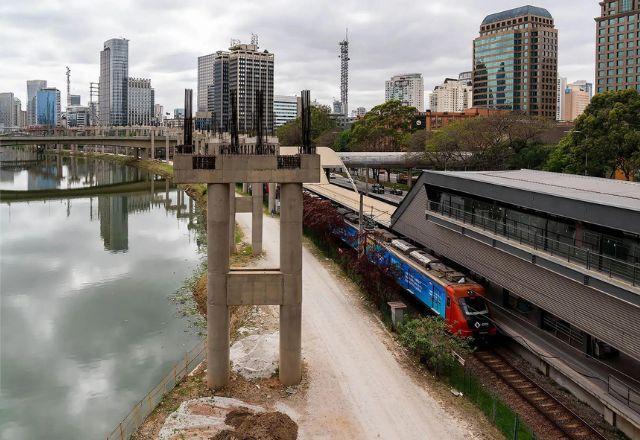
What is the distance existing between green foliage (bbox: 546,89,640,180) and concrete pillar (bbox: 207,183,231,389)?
3746 centimetres

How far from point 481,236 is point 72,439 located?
1695 cm

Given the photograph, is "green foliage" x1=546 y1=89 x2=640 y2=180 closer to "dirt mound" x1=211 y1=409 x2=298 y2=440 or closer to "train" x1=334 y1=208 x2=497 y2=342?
"train" x1=334 y1=208 x2=497 y2=342

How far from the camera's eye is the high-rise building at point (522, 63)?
137875 millimetres

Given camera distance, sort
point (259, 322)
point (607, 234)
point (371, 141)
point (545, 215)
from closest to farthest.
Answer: point (607, 234), point (545, 215), point (259, 322), point (371, 141)

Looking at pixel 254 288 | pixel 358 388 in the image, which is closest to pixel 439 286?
pixel 358 388

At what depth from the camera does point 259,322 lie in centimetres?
2616

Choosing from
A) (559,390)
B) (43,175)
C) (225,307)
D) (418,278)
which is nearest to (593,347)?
(559,390)

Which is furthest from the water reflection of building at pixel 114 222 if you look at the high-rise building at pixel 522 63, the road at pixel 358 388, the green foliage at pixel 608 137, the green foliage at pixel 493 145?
the high-rise building at pixel 522 63

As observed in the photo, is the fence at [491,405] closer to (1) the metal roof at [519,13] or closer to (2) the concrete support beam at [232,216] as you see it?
(2) the concrete support beam at [232,216]

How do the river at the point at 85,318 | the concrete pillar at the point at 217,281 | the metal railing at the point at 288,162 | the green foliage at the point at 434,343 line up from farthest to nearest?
the river at the point at 85,318 → the green foliage at the point at 434,343 → the metal railing at the point at 288,162 → the concrete pillar at the point at 217,281

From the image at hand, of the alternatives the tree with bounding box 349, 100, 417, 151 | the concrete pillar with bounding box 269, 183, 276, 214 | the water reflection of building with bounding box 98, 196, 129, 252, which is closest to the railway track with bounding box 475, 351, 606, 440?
the water reflection of building with bounding box 98, 196, 129, 252

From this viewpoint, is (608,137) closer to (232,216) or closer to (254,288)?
(232,216)

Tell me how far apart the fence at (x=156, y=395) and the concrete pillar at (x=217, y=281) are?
210 centimetres

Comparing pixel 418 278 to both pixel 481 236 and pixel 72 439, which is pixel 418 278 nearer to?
pixel 481 236
